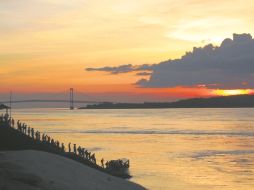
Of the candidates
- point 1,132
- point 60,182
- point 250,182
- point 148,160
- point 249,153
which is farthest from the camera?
point 249,153

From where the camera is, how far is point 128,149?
80688mm

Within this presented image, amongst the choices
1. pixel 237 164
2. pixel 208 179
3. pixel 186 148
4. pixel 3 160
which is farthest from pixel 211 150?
pixel 3 160

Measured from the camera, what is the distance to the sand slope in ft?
69.2

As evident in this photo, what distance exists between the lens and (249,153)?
7325 centimetres

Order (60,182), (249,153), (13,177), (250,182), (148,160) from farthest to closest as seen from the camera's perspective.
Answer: (249,153), (148,160), (250,182), (60,182), (13,177)

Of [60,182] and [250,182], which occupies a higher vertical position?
[60,182]

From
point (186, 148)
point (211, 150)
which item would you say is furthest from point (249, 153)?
point (186, 148)

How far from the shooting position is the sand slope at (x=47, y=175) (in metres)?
21.1

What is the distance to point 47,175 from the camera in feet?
80.0

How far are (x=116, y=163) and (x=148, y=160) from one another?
54.4 ft

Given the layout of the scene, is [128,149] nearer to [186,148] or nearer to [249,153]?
[186,148]

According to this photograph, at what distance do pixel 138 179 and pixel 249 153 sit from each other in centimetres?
3146

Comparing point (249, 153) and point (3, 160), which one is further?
point (249, 153)

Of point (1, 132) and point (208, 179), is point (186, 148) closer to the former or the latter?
point (208, 179)
